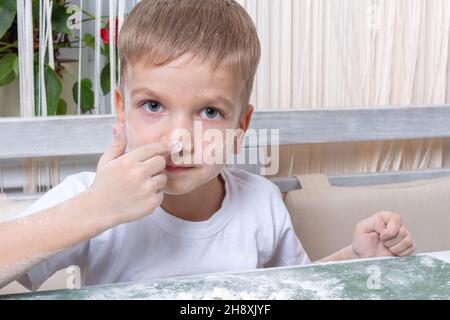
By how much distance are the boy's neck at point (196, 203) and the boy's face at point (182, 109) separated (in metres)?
0.12

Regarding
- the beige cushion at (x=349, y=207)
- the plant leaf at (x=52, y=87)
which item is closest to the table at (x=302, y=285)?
the beige cushion at (x=349, y=207)

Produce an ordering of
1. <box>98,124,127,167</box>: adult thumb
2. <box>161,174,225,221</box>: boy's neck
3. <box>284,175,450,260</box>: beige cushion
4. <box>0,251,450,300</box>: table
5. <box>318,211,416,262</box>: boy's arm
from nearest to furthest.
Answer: <box>0,251,450,300</box>: table < <box>98,124,127,167</box>: adult thumb < <box>318,211,416,262</box>: boy's arm < <box>161,174,225,221</box>: boy's neck < <box>284,175,450,260</box>: beige cushion

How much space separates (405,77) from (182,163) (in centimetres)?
74

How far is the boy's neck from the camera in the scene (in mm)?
1009

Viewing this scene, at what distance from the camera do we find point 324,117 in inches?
51.9

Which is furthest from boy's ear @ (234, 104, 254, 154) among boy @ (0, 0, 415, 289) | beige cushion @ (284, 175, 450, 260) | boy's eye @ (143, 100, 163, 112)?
beige cushion @ (284, 175, 450, 260)

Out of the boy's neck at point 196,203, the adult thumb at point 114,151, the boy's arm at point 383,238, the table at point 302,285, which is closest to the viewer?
the table at point 302,285

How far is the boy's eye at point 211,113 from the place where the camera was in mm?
878

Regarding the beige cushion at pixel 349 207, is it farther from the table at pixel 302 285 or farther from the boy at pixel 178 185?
the table at pixel 302 285

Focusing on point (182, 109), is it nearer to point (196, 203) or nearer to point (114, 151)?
point (114, 151)

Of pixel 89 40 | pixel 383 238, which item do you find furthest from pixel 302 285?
pixel 89 40

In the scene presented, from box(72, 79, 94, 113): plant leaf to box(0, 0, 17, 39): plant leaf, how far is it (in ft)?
0.53

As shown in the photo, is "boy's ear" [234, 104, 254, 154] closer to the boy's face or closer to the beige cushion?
the boy's face

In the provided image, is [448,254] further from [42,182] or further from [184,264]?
[42,182]
